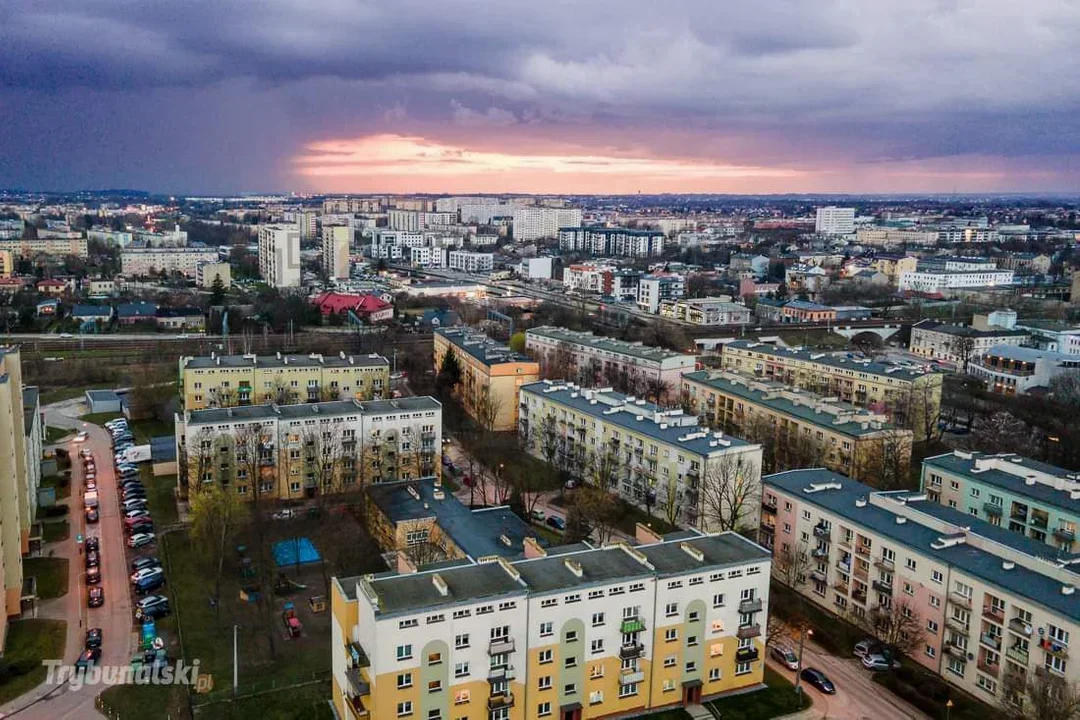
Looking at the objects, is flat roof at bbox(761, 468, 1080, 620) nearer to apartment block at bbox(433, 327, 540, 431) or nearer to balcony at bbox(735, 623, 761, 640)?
balcony at bbox(735, 623, 761, 640)

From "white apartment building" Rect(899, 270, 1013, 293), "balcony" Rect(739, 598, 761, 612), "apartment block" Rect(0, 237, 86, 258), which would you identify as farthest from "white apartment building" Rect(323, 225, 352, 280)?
"balcony" Rect(739, 598, 761, 612)

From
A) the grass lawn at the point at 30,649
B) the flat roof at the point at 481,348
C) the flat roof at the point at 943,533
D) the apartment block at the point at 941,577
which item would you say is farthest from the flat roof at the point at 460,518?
the flat roof at the point at 481,348

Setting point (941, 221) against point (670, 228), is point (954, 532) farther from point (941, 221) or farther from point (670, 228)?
point (941, 221)

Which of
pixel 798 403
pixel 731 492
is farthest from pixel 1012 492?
pixel 798 403

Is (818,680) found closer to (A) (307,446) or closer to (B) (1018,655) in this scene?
(B) (1018,655)

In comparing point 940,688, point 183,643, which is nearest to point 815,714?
point 940,688

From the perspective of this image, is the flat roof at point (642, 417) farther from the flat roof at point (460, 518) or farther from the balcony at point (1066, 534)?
the balcony at point (1066, 534)
